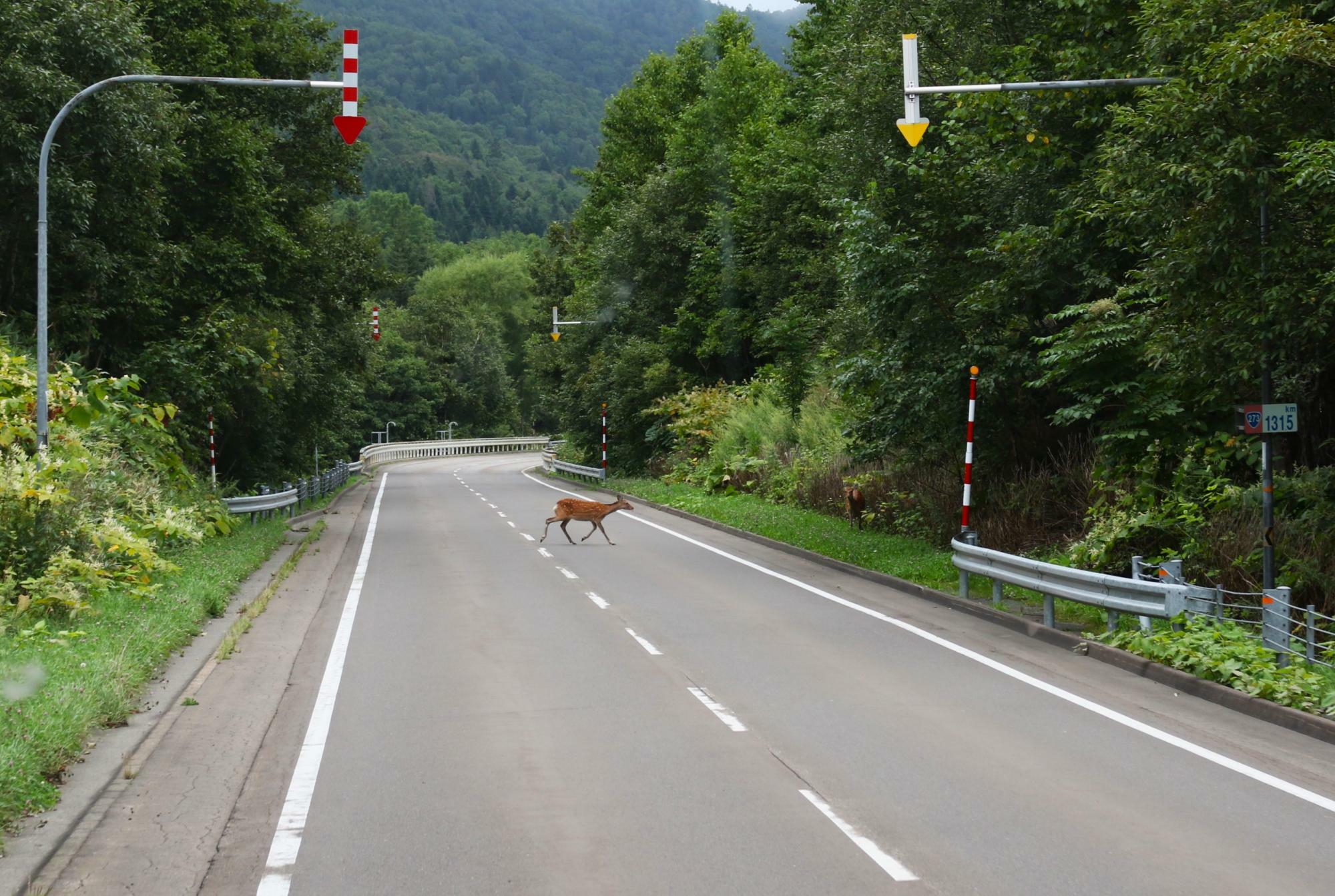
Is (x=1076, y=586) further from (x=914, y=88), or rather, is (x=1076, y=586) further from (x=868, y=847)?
(x=868, y=847)

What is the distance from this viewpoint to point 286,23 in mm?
33062

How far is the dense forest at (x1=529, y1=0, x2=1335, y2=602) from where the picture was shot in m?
10.3

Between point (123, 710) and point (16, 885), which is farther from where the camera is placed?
point (123, 710)

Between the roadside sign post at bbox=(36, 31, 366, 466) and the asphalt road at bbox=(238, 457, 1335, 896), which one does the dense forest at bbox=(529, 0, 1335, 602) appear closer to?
the asphalt road at bbox=(238, 457, 1335, 896)

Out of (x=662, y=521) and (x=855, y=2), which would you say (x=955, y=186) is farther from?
(x=662, y=521)

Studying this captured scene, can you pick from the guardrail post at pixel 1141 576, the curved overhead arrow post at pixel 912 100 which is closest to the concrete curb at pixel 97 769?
the curved overhead arrow post at pixel 912 100

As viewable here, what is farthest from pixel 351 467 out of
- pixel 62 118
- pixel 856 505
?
pixel 62 118

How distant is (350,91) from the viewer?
468 inches

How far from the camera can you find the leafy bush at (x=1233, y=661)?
28.3ft

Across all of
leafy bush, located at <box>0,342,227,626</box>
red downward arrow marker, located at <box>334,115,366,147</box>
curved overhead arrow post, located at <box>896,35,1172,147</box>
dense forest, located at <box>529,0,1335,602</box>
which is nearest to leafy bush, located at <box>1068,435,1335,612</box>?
dense forest, located at <box>529,0,1335,602</box>

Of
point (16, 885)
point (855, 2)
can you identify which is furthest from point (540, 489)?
point (16, 885)

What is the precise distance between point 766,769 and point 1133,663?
178 inches

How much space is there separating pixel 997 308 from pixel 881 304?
2.19m

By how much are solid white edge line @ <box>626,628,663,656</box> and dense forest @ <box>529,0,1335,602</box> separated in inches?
212
